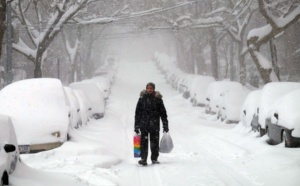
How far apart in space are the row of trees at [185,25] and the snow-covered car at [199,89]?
135 inches

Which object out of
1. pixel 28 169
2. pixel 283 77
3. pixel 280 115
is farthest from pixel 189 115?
pixel 283 77

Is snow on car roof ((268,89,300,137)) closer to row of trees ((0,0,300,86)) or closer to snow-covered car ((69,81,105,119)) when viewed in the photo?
row of trees ((0,0,300,86))

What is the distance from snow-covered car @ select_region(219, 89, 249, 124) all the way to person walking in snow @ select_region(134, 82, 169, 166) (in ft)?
31.4

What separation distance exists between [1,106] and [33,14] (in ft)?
108

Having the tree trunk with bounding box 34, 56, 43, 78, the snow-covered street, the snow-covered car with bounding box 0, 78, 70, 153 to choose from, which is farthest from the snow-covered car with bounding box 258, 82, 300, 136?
the tree trunk with bounding box 34, 56, 43, 78

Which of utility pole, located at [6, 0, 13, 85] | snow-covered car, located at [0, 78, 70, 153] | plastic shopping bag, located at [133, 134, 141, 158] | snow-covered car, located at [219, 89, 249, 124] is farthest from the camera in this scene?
utility pole, located at [6, 0, 13, 85]

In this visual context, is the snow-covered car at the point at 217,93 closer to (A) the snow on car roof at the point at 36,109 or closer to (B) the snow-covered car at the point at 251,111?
(B) the snow-covered car at the point at 251,111

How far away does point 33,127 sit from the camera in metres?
11.6

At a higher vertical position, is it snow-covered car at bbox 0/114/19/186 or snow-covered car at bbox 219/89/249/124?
snow-covered car at bbox 0/114/19/186

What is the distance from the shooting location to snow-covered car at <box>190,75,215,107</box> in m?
28.8

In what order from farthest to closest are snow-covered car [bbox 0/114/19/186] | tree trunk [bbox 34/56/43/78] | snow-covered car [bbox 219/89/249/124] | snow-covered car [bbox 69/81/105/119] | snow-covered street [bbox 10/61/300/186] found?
tree trunk [bbox 34/56/43/78]
snow-covered car [bbox 69/81/105/119]
snow-covered car [bbox 219/89/249/124]
snow-covered street [bbox 10/61/300/186]
snow-covered car [bbox 0/114/19/186]

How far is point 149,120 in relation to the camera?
10.7m

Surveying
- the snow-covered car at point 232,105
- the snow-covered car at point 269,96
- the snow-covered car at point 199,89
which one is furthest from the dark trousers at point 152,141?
the snow-covered car at point 199,89

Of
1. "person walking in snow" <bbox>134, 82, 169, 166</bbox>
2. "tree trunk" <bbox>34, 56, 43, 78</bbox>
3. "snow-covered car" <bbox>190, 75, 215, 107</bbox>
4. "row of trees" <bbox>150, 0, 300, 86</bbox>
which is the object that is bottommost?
"snow-covered car" <bbox>190, 75, 215, 107</bbox>
